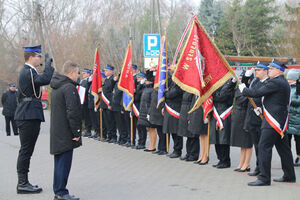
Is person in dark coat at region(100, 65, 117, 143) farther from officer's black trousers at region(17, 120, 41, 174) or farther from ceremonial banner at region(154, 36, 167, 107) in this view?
officer's black trousers at region(17, 120, 41, 174)

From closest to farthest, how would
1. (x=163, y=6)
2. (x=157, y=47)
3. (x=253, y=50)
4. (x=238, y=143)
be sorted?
(x=238, y=143), (x=157, y=47), (x=253, y=50), (x=163, y=6)

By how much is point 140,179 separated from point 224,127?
208cm

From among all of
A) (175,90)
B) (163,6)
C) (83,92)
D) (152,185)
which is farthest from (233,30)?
(152,185)

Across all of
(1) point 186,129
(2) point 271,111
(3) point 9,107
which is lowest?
(3) point 9,107

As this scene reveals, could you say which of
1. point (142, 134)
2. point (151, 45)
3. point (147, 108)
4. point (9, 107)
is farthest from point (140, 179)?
point (9, 107)

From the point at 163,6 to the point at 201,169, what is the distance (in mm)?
44236

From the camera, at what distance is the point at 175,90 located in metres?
10.1

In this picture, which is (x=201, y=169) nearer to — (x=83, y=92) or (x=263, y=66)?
(x=263, y=66)

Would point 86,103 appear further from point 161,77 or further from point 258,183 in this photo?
point 258,183

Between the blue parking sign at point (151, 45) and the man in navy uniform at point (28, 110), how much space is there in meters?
9.20

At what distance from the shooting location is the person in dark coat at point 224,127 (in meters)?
8.70

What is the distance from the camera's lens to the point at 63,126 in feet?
20.2

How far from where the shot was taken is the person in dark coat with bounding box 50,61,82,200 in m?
6.11

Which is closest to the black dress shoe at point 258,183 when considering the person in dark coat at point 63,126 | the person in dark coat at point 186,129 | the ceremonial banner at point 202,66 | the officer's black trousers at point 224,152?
the officer's black trousers at point 224,152
